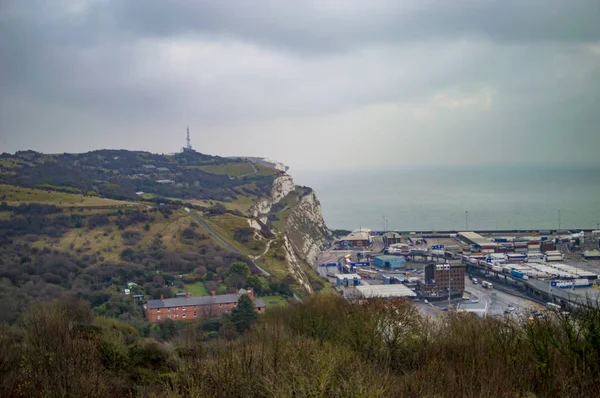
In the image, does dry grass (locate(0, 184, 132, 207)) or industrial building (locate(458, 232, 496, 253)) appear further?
industrial building (locate(458, 232, 496, 253))

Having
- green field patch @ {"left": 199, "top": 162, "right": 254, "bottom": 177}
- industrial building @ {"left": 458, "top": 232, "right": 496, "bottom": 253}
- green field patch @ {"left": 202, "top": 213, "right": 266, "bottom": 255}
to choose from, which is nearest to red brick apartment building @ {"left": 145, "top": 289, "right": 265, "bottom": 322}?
green field patch @ {"left": 202, "top": 213, "right": 266, "bottom": 255}

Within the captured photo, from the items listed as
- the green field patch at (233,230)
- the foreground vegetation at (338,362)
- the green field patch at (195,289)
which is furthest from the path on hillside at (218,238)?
the foreground vegetation at (338,362)

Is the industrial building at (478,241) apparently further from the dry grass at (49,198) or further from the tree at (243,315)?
the dry grass at (49,198)

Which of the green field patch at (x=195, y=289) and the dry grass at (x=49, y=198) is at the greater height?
the dry grass at (x=49, y=198)

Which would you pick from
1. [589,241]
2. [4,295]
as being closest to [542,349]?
[4,295]

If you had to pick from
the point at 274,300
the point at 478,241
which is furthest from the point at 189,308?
the point at 478,241

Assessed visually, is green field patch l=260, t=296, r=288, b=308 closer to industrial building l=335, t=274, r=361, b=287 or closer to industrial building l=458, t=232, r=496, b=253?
industrial building l=335, t=274, r=361, b=287

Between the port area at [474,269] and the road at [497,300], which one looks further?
the port area at [474,269]

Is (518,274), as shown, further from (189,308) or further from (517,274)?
(189,308)
